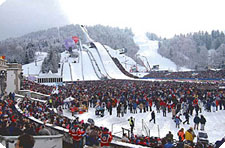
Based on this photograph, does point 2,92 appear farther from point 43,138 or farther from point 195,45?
point 195,45

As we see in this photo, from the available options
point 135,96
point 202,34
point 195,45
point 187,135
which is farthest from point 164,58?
point 187,135

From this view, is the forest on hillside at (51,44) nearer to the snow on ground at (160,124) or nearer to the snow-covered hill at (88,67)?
the snow-covered hill at (88,67)

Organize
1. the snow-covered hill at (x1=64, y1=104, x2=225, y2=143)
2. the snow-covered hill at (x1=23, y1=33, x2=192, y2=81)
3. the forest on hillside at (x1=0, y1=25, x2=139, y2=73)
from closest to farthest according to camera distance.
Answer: the snow-covered hill at (x1=64, y1=104, x2=225, y2=143) → the snow-covered hill at (x1=23, y1=33, x2=192, y2=81) → the forest on hillside at (x1=0, y1=25, x2=139, y2=73)

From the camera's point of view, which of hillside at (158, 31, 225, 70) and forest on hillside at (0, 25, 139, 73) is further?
hillside at (158, 31, 225, 70)

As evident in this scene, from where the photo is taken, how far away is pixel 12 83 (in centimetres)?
1953

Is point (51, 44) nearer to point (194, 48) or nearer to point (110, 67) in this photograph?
point (110, 67)

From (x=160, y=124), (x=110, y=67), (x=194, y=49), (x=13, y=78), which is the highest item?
(x=194, y=49)

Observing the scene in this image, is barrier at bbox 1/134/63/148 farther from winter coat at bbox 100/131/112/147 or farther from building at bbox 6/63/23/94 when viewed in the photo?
building at bbox 6/63/23/94

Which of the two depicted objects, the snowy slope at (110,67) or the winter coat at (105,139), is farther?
the snowy slope at (110,67)

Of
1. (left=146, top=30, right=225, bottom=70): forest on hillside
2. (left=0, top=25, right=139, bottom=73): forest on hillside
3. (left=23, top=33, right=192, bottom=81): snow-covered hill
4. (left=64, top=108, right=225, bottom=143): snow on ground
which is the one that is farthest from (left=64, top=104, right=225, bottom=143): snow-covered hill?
(left=146, top=30, right=225, bottom=70): forest on hillside

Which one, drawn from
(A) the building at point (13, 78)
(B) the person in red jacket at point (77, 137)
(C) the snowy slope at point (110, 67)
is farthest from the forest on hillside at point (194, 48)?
(B) the person in red jacket at point (77, 137)

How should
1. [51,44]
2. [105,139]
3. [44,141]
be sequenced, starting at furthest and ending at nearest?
[51,44], [44,141], [105,139]

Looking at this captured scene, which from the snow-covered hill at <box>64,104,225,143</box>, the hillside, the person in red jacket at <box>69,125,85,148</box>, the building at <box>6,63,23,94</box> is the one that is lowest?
the snow-covered hill at <box>64,104,225,143</box>

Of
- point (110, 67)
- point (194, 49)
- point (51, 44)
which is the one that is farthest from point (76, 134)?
point (194, 49)
